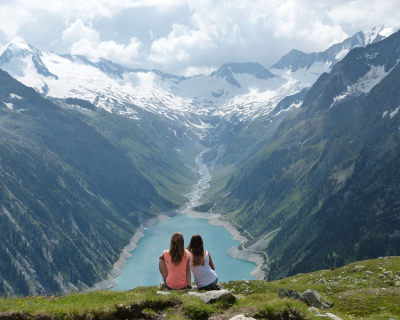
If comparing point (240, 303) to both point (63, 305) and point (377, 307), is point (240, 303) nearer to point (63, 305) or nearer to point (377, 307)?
point (63, 305)

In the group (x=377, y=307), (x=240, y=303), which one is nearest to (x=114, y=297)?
(x=240, y=303)

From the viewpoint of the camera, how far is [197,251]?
25.4m

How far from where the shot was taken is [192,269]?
2608 centimetres

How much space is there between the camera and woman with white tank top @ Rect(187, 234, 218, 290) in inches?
993

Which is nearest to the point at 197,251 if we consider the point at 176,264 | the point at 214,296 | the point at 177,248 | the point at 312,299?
the point at 176,264

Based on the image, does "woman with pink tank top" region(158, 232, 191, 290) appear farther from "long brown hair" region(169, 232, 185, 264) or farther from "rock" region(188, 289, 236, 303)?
"rock" region(188, 289, 236, 303)

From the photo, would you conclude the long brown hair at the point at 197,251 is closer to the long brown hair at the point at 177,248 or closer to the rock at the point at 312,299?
the long brown hair at the point at 177,248

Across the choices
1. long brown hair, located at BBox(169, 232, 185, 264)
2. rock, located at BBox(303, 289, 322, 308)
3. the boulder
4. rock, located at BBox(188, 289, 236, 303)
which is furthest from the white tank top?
rock, located at BBox(303, 289, 322, 308)

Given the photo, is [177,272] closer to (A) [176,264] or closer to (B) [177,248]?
(A) [176,264]

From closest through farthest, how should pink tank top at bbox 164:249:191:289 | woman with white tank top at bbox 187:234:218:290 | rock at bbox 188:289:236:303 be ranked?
rock at bbox 188:289:236:303
pink tank top at bbox 164:249:191:289
woman with white tank top at bbox 187:234:218:290

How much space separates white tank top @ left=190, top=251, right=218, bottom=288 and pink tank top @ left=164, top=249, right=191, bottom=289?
74 cm

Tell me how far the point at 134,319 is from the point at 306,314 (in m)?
10.3

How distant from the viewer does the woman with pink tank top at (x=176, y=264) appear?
79.7ft

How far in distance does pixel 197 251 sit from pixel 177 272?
201 cm
